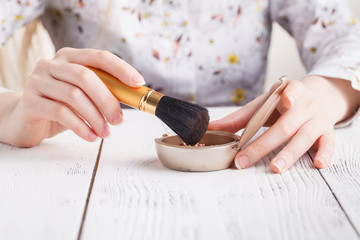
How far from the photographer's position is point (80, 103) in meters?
0.62

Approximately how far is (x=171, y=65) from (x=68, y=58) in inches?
17.0

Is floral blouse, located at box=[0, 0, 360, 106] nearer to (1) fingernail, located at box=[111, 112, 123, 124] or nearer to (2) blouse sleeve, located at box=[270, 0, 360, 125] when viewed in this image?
(2) blouse sleeve, located at box=[270, 0, 360, 125]

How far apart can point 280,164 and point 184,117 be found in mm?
→ 129

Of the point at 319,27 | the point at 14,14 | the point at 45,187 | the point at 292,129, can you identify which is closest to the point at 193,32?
the point at 319,27

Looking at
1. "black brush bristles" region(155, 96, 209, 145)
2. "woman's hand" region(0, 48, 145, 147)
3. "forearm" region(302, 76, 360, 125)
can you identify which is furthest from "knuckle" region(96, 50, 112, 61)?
"forearm" region(302, 76, 360, 125)

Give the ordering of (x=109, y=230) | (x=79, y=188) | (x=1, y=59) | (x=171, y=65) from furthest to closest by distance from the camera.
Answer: (x=1, y=59)
(x=171, y=65)
(x=79, y=188)
(x=109, y=230)

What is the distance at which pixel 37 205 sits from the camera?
487mm

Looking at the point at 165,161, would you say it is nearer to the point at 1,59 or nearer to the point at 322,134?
the point at 322,134

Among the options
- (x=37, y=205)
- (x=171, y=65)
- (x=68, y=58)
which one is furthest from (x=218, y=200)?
(x=171, y=65)

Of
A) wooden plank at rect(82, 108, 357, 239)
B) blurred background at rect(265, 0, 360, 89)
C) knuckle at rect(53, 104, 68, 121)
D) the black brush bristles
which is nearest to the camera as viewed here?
wooden plank at rect(82, 108, 357, 239)

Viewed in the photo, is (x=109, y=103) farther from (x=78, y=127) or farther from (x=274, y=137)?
(x=274, y=137)

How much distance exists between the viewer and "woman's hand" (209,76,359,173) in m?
0.60

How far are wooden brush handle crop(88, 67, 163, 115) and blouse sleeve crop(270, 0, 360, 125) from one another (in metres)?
0.45

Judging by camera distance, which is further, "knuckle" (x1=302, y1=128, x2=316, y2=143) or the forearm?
the forearm
